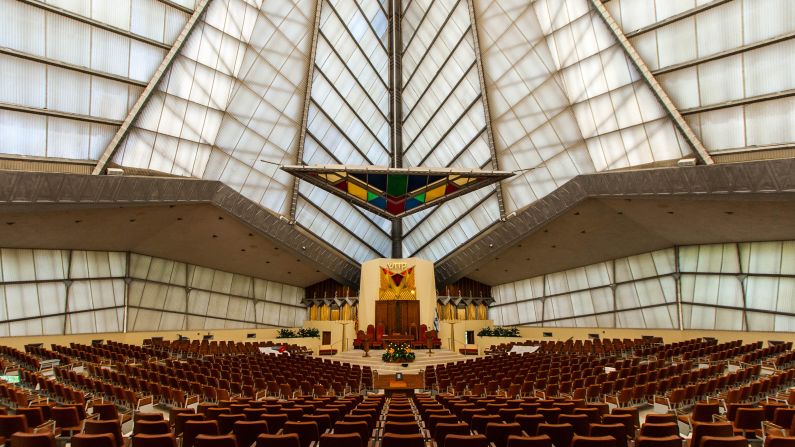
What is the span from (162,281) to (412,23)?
2249 cm

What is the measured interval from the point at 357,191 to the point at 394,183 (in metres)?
2.20

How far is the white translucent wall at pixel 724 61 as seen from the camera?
19.0 m

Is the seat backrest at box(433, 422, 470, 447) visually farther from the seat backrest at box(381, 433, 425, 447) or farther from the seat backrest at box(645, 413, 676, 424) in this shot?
the seat backrest at box(645, 413, 676, 424)

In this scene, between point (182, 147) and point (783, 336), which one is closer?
point (783, 336)

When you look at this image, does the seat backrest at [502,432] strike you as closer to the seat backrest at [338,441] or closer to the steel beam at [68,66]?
the seat backrest at [338,441]

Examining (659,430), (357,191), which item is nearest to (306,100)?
(357,191)

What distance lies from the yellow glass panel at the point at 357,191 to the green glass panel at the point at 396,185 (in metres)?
1.28

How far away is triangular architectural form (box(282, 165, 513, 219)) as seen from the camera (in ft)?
77.9

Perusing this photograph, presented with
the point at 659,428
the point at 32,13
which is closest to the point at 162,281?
the point at 32,13

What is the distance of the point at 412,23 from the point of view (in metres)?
34.7

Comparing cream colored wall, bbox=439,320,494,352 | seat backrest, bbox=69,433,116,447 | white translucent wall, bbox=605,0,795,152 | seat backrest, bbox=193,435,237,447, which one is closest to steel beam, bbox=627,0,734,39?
white translucent wall, bbox=605,0,795,152

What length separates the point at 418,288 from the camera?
118 ft

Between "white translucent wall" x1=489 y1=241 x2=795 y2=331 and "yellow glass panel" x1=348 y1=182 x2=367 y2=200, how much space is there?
51.7 ft

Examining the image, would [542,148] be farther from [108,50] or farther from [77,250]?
[77,250]
